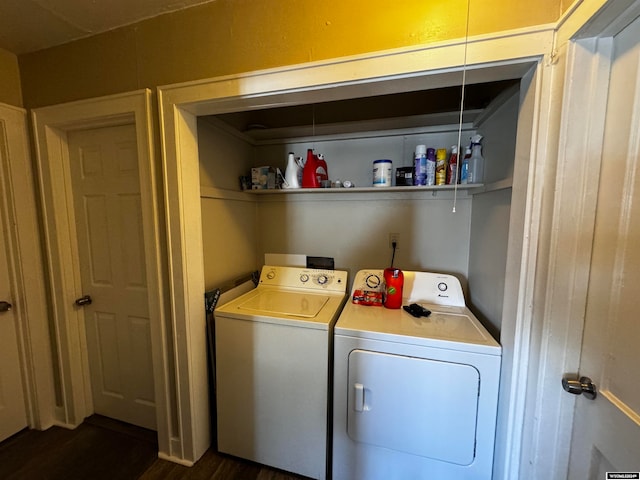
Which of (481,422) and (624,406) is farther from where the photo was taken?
(481,422)

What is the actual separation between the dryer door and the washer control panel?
631 mm

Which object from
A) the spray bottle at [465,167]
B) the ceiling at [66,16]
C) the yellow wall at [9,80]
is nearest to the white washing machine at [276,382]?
the spray bottle at [465,167]

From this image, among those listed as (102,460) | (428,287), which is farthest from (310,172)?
(102,460)

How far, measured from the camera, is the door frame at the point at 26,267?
1546 mm

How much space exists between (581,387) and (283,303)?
1330mm

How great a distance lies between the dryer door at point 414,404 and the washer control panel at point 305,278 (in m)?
0.63

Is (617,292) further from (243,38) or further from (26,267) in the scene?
(26,267)

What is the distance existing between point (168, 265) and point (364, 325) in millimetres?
1073

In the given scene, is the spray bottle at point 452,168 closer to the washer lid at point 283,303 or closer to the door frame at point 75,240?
the washer lid at point 283,303

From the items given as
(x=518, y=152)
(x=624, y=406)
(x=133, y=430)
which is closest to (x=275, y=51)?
(x=518, y=152)

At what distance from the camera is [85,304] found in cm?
178

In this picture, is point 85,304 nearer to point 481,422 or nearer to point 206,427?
point 206,427

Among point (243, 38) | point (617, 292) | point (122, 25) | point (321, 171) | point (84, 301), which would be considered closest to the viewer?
point (617, 292)

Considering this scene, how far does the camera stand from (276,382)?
4.69 ft
